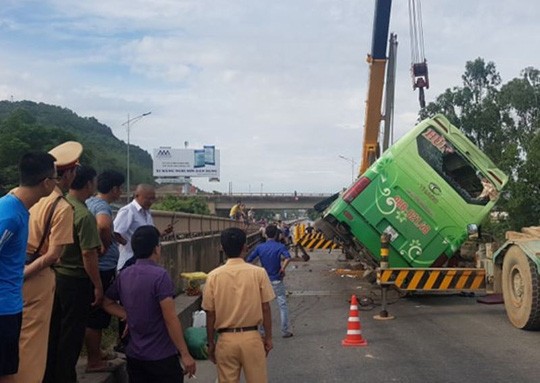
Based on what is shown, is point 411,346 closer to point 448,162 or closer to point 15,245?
point 448,162

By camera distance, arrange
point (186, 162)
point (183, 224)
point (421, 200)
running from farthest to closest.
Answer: point (186, 162)
point (183, 224)
point (421, 200)

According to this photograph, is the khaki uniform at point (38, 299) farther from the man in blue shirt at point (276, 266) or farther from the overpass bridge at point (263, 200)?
the overpass bridge at point (263, 200)

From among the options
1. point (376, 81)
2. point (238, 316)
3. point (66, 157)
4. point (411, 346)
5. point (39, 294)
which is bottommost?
point (411, 346)

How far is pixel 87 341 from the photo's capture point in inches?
229

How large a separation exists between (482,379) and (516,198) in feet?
43.3

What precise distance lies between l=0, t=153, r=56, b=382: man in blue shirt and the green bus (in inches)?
359

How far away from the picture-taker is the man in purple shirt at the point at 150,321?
4438 mm

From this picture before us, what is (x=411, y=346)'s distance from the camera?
8.76m

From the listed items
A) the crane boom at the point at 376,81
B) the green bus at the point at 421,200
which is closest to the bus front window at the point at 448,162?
the green bus at the point at 421,200

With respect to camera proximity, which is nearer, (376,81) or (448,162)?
(448,162)

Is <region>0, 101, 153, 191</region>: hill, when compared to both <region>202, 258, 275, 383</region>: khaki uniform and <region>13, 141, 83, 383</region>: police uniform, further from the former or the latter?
<region>202, 258, 275, 383</region>: khaki uniform

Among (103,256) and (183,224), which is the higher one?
(103,256)

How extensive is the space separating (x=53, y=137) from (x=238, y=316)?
66.8 meters

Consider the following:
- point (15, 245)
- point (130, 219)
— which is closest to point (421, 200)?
point (130, 219)
